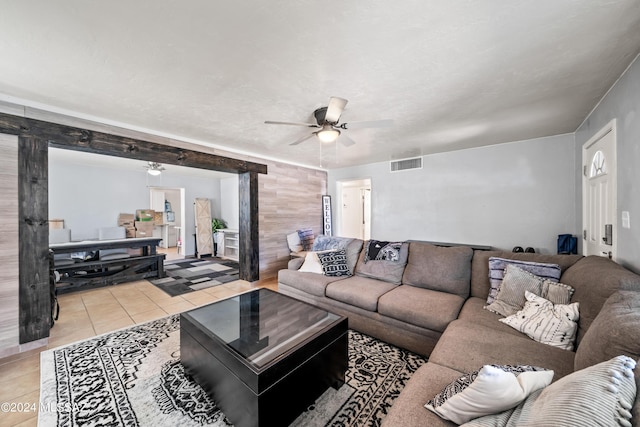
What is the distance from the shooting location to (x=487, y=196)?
4113 millimetres

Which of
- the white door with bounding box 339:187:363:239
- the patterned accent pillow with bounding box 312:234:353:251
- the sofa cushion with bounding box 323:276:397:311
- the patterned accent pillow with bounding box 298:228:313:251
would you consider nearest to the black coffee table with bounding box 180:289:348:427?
the sofa cushion with bounding box 323:276:397:311

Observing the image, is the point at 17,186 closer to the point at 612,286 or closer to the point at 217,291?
the point at 217,291

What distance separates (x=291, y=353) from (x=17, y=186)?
121 inches

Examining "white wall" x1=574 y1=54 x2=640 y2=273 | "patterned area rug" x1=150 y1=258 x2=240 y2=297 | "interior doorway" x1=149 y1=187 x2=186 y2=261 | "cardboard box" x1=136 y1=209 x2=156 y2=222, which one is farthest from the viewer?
"interior doorway" x1=149 y1=187 x2=186 y2=261

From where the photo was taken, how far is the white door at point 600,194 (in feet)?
6.94

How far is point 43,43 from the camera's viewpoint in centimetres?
160

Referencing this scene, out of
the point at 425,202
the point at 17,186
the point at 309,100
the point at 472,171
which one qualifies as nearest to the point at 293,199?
the point at 425,202

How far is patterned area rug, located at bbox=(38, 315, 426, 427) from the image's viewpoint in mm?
1550

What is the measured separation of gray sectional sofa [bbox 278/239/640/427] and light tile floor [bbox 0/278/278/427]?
1.42 m

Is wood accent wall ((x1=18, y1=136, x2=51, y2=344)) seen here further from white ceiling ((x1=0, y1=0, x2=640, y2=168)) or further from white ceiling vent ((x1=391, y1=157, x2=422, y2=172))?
white ceiling vent ((x1=391, y1=157, x2=422, y2=172))

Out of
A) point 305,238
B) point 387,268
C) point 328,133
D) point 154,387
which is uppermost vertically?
point 328,133

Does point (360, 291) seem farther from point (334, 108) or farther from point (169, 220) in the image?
point (169, 220)

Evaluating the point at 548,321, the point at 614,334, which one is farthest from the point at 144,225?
the point at 614,334

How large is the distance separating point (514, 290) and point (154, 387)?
116 inches
